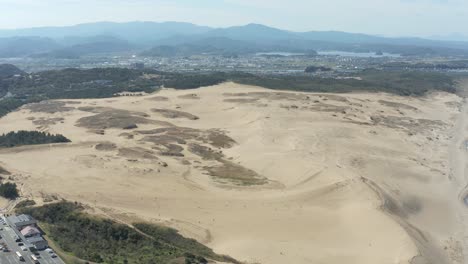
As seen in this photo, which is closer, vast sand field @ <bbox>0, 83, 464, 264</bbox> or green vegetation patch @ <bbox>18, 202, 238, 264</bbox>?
green vegetation patch @ <bbox>18, 202, 238, 264</bbox>

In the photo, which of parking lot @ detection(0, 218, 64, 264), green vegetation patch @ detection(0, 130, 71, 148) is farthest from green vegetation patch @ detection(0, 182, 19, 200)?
green vegetation patch @ detection(0, 130, 71, 148)

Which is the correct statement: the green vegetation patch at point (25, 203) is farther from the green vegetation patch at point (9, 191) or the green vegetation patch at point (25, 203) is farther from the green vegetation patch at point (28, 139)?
the green vegetation patch at point (28, 139)

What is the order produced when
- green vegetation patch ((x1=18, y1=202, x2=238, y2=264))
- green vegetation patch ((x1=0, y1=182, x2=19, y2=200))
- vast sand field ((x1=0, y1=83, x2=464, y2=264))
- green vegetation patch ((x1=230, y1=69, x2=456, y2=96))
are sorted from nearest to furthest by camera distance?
green vegetation patch ((x1=18, y1=202, x2=238, y2=264)) < vast sand field ((x1=0, y1=83, x2=464, y2=264)) < green vegetation patch ((x1=0, y1=182, x2=19, y2=200)) < green vegetation patch ((x1=230, y1=69, x2=456, y2=96))

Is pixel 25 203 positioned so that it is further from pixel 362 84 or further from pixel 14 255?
pixel 362 84

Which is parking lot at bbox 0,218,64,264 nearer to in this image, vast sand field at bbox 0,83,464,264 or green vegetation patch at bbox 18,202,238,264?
green vegetation patch at bbox 18,202,238,264

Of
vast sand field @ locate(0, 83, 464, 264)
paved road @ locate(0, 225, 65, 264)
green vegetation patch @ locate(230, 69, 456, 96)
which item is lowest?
vast sand field @ locate(0, 83, 464, 264)

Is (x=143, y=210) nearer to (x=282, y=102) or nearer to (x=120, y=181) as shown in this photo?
(x=120, y=181)

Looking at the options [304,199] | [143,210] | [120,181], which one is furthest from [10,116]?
[304,199]

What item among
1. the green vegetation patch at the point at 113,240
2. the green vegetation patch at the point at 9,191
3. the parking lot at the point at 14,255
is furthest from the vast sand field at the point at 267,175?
the parking lot at the point at 14,255
